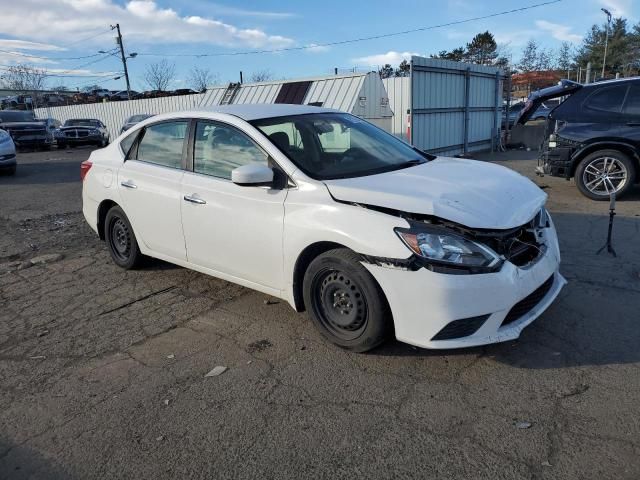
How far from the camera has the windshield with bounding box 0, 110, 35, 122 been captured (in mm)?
24812

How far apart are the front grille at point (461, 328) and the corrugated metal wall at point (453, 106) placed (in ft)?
34.0

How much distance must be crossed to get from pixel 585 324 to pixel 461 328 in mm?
1314

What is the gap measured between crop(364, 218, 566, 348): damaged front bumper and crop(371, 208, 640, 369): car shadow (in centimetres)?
34

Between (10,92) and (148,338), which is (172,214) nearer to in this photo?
(148,338)

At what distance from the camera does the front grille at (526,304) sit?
3143mm

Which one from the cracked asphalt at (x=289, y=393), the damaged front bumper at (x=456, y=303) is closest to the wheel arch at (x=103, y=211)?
the cracked asphalt at (x=289, y=393)

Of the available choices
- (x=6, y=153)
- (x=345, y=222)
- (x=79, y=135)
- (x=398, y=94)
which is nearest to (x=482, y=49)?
(x=398, y=94)

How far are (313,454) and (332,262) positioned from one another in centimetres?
121

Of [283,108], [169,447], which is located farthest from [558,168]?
[169,447]

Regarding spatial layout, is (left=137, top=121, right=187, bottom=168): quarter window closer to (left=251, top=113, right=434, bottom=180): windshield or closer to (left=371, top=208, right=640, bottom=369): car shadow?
(left=251, top=113, right=434, bottom=180): windshield

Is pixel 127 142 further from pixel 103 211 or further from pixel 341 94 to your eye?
pixel 341 94

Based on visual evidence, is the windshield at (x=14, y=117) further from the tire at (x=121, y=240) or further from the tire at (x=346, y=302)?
the tire at (x=346, y=302)

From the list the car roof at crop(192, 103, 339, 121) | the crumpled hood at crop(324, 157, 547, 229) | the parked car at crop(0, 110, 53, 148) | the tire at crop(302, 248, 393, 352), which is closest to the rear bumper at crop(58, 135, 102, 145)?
the parked car at crop(0, 110, 53, 148)

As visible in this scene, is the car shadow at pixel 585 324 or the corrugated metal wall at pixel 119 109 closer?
the car shadow at pixel 585 324
